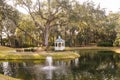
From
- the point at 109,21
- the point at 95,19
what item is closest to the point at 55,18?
the point at 95,19

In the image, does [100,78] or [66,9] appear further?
[66,9]

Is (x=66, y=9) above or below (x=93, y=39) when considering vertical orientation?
above

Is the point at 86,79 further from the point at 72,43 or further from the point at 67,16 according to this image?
the point at 72,43

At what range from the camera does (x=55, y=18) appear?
58.1 m

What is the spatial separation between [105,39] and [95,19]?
112 feet

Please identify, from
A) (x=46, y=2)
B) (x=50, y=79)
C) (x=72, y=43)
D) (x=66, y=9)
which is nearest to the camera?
(x=50, y=79)

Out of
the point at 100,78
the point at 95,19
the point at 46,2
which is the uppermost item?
the point at 46,2

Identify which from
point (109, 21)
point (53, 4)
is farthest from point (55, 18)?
point (109, 21)

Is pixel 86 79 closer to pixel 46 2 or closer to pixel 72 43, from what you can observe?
pixel 46 2

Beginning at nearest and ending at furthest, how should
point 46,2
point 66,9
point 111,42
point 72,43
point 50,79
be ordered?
1. point 50,79
2. point 66,9
3. point 46,2
4. point 111,42
5. point 72,43

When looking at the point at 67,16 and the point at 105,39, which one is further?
the point at 105,39

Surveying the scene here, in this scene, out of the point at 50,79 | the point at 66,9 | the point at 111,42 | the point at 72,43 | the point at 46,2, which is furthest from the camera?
the point at 72,43

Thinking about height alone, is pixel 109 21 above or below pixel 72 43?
above

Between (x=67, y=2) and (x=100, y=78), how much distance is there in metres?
31.5
